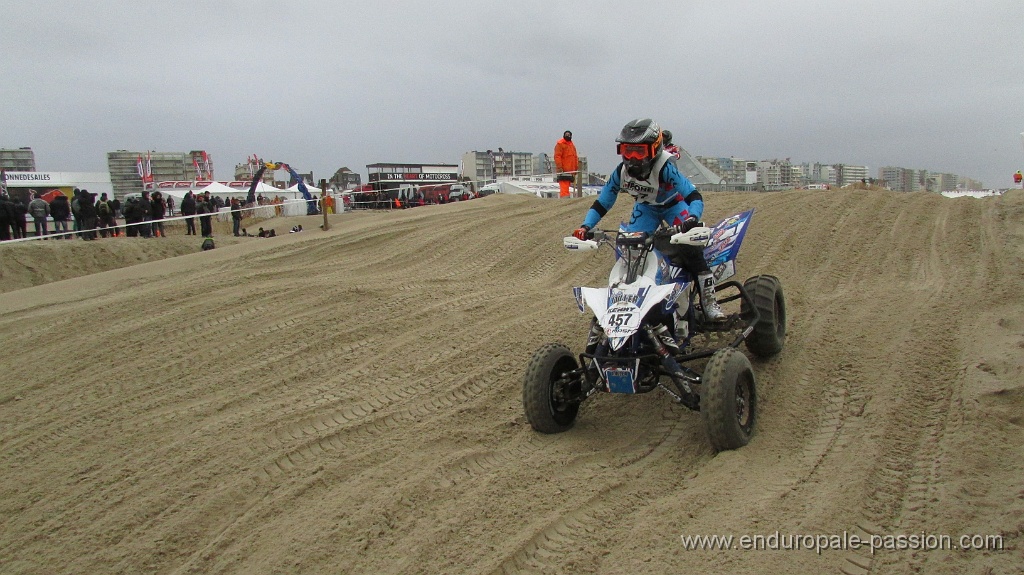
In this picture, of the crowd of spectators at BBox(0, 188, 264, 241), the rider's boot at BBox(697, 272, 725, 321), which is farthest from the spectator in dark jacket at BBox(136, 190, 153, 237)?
the rider's boot at BBox(697, 272, 725, 321)

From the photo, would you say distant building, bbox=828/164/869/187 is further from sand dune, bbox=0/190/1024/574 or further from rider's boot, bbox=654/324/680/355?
rider's boot, bbox=654/324/680/355

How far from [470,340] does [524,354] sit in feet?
2.23

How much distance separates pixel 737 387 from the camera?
4191 mm

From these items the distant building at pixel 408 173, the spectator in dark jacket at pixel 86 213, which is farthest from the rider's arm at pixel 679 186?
the distant building at pixel 408 173

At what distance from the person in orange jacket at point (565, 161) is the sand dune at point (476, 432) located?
8126mm

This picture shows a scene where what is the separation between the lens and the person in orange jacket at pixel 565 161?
642 inches

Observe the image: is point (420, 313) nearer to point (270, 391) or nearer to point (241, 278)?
point (270, 391)

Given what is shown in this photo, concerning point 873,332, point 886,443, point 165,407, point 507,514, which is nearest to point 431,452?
point 507,514

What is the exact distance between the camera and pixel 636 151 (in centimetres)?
498

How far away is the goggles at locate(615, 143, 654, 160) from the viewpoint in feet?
16.3

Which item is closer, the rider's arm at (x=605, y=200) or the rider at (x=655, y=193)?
the rider at (x=655, y=193)

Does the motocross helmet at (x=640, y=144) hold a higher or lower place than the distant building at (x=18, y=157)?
lower

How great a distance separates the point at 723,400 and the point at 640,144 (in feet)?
6.92

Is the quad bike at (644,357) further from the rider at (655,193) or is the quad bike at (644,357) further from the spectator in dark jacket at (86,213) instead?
the spectator in dark jacket at (86,213)
